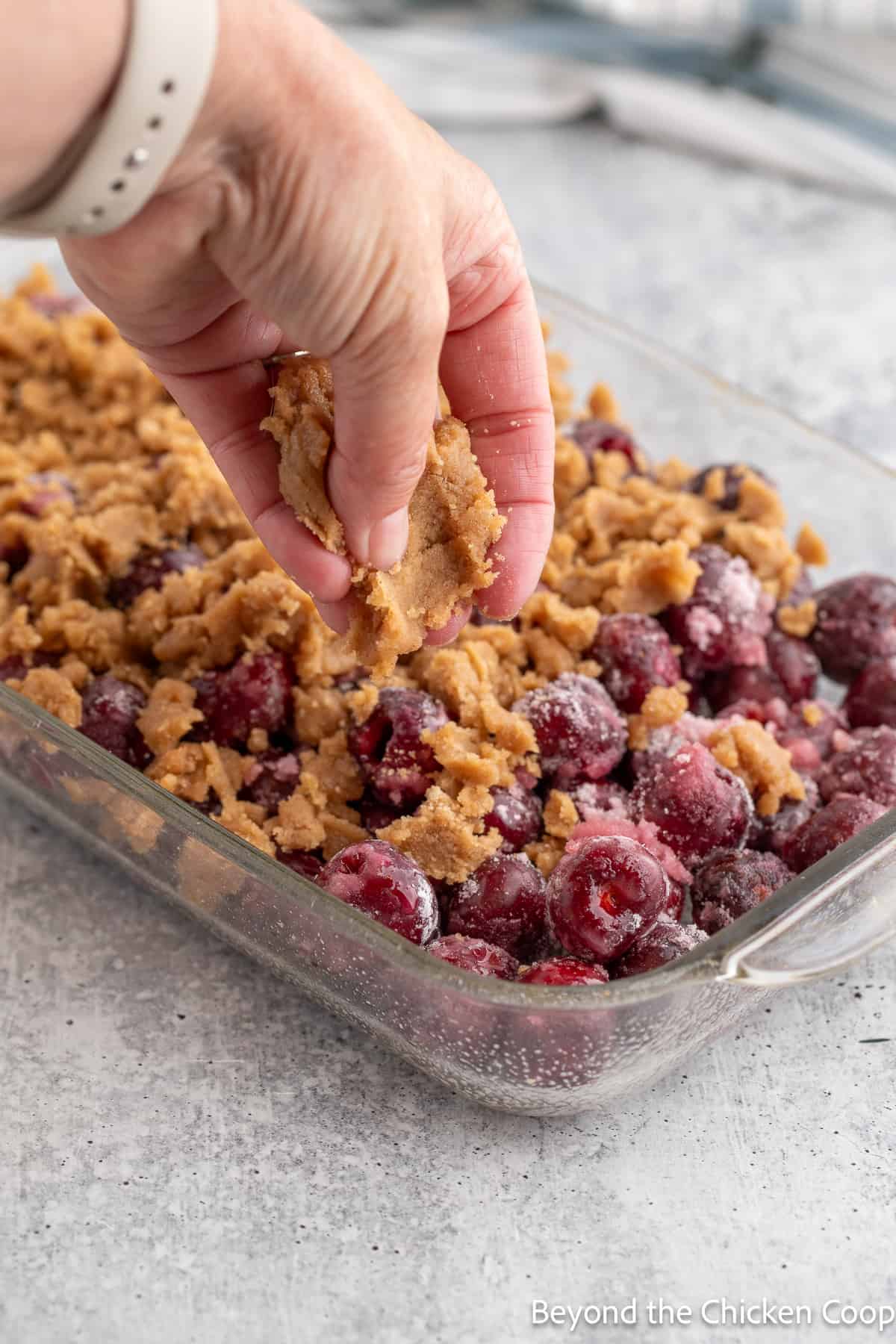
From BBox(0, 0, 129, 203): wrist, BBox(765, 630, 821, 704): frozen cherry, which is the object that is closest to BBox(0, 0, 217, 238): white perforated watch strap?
BBox(0, 0, 129, 203): wrist

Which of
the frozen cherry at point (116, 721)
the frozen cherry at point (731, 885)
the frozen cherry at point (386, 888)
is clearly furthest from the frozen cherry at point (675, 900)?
the frozen cherry at point (116, 721)

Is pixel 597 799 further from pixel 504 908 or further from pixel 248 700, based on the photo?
pixel 248 700

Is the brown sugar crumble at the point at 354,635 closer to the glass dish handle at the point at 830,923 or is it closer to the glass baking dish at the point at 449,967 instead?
the glass baking dish at the point at 449,967

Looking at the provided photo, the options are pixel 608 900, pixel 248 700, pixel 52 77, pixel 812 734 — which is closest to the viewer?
pixel 52 77

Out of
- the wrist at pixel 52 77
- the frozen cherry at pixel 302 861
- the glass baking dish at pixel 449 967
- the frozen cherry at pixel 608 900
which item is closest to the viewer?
the wrist at pixel 52 77

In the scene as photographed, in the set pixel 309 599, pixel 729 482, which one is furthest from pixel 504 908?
pixel 729 482

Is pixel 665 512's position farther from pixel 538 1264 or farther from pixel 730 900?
pixel 538 1264
